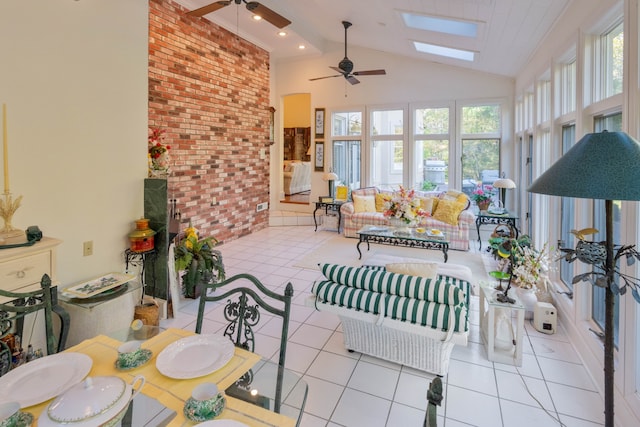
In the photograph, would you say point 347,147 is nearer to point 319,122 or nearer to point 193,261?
point 319,122

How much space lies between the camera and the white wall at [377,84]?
6648mm

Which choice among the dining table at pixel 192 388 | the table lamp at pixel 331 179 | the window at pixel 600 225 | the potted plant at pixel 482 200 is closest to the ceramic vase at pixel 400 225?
the potted plant at pixel 482 200

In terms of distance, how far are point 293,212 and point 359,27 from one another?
4.28 metres

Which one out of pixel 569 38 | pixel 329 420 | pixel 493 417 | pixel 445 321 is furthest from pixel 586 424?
pixel 569 38

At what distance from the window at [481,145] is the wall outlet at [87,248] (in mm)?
6321

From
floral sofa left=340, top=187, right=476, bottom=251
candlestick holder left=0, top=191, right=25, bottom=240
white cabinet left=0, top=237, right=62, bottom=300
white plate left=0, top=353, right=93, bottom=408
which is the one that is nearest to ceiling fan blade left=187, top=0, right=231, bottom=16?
candlestick holder left=0, top=191, right=25, bottom=240

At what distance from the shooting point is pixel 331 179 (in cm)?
764

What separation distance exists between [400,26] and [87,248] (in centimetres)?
495

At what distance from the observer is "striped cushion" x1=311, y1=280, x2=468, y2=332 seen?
2.19m

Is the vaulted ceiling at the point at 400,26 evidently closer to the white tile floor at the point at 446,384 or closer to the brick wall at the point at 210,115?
the brick wall at the point at 210,115

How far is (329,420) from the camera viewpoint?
6.81 ft

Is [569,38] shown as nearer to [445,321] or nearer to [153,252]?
[445,321]

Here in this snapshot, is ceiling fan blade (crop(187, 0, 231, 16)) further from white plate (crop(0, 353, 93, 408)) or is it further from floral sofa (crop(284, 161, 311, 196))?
floral sofa (crop(284, 161, 311, 196))

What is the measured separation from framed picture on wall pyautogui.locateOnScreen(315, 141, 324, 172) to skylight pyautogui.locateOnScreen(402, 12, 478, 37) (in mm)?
3629
